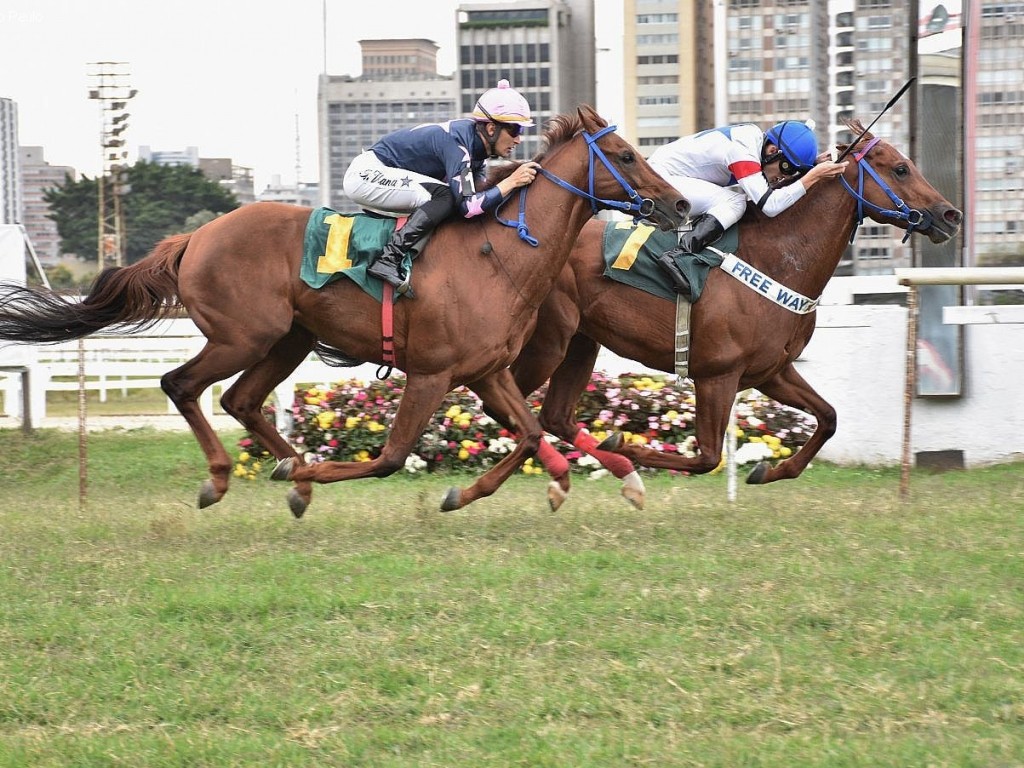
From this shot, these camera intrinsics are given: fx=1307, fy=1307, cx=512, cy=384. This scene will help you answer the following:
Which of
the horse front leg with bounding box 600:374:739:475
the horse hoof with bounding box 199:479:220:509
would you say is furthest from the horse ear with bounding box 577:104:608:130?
the horse hoof with bounding box 199:479:220:509

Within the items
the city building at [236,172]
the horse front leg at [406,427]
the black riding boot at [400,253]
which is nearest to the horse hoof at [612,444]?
the horse front leg at [406,427]

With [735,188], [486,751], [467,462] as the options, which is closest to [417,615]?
[486,751]

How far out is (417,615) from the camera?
16.6 feet

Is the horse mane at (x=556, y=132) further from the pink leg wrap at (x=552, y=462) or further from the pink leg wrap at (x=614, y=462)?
the pink leg wrap at (x=614, y=462)

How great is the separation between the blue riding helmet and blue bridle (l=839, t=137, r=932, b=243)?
10.4 inches

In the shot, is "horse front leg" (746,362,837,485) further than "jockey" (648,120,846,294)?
Yes

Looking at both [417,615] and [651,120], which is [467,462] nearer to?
[417,615]

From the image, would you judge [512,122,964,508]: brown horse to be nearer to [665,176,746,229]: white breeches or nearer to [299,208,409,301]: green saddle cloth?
[665,176,746,229]: white breeches

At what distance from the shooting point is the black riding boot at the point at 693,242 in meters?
6.73

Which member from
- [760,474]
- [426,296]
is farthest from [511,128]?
[760,474]

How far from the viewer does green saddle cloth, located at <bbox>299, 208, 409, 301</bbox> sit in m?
6.46

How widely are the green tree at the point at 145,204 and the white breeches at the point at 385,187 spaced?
6931cm

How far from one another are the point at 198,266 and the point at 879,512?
3.86m

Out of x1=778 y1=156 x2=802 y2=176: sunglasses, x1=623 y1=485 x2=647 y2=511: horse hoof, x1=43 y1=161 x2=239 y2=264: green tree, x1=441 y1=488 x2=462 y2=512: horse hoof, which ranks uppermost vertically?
x1=43 y1=161 x2=239 y2=264: green tree
